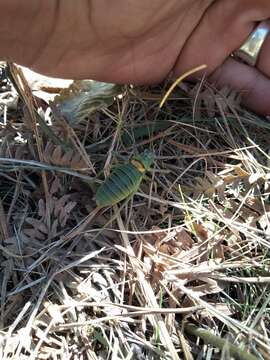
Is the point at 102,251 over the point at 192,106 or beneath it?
beneath

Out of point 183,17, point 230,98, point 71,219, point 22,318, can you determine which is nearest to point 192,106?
point 230,98

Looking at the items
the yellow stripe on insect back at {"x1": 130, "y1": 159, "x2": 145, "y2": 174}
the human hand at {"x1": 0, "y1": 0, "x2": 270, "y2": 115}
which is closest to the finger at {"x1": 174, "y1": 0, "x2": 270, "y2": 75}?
the human hand at {"x1": 0, "y1": 0, "x2": 270, "y2": 115}

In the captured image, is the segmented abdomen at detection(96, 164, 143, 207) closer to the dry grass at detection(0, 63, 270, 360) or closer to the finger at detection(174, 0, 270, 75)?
the dry grass at detection(0, 63, 270, 360)

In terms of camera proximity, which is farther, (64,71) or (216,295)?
(64,71)

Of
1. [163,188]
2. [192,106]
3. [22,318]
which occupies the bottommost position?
[22,318]

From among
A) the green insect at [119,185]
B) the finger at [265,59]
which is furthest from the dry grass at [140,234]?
the finger at [265,59]

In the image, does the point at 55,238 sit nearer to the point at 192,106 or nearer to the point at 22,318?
the point at 22,318
